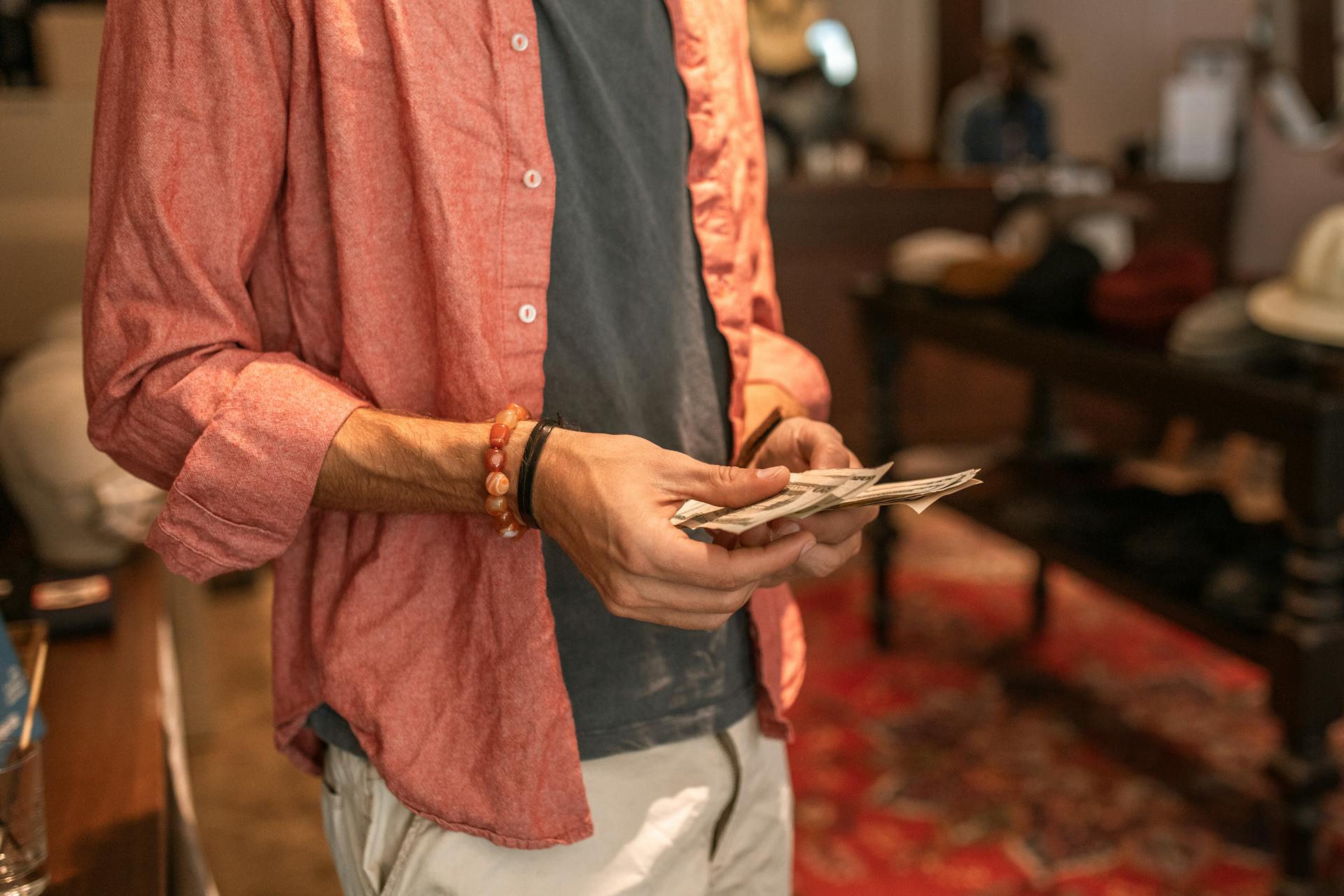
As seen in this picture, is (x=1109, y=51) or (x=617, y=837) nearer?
(x=617, y=837)

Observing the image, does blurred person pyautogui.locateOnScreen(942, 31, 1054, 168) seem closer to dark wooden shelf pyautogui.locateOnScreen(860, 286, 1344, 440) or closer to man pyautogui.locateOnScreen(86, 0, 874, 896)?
dark wooden shelf pyautogui.locateOnScreen(860, 286, 1344, 440)

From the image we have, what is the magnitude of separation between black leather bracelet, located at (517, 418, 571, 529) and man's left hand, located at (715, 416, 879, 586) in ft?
0.58

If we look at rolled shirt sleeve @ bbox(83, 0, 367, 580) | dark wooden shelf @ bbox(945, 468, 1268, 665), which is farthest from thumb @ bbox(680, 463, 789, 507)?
dark wooden shelf @ bbox(945, 468, 1268, 665)

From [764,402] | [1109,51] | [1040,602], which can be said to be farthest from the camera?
[1109,51]

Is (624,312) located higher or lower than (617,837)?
higher

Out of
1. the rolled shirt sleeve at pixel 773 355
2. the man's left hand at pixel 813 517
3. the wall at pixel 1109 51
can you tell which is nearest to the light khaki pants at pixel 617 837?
the man's left hand at pixel 813 517

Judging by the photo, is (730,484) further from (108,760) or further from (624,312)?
(108,760)

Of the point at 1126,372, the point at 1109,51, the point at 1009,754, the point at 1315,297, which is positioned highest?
the point at 1109,51

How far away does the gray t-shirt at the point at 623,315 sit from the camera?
835 mm

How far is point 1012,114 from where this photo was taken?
231 inches

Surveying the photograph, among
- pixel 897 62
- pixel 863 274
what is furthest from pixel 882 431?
pixel 897 62

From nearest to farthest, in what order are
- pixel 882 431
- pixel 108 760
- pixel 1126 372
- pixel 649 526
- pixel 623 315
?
pixel 649 526, pixel 623 315, pixel 108 760, pixel 1126 372, pixel 882 431

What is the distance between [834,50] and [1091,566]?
614 cm

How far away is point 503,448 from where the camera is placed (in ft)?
2.36
